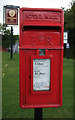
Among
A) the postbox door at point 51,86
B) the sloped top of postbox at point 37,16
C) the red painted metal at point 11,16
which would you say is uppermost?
the red painted metal at point 11,16

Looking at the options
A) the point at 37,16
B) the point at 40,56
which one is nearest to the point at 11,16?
the point at 37,16

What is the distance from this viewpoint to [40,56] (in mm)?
2432

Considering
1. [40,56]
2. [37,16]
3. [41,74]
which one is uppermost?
[37,16]

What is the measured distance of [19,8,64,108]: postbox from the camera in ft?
7.99

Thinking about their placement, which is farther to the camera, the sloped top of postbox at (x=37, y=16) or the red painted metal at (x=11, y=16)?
the red painted metal at (x=11, y=16)

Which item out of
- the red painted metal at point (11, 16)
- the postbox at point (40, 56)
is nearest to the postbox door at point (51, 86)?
the postbox at point (40, 56)

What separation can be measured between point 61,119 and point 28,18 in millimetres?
1991

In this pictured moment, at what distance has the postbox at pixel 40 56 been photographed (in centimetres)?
244

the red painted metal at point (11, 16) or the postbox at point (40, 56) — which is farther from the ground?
the red painted metal at point (11, 16)

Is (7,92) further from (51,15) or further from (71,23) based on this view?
(71,23)

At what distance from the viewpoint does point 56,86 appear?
2.50 meters

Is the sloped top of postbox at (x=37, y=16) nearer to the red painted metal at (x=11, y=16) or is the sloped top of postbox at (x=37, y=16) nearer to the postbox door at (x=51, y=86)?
the postbox door at (x=51, y=86)

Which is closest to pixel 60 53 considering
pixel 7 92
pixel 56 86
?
pixel 56 86

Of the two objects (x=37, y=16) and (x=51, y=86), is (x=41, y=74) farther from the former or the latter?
(x=37, y=16)
